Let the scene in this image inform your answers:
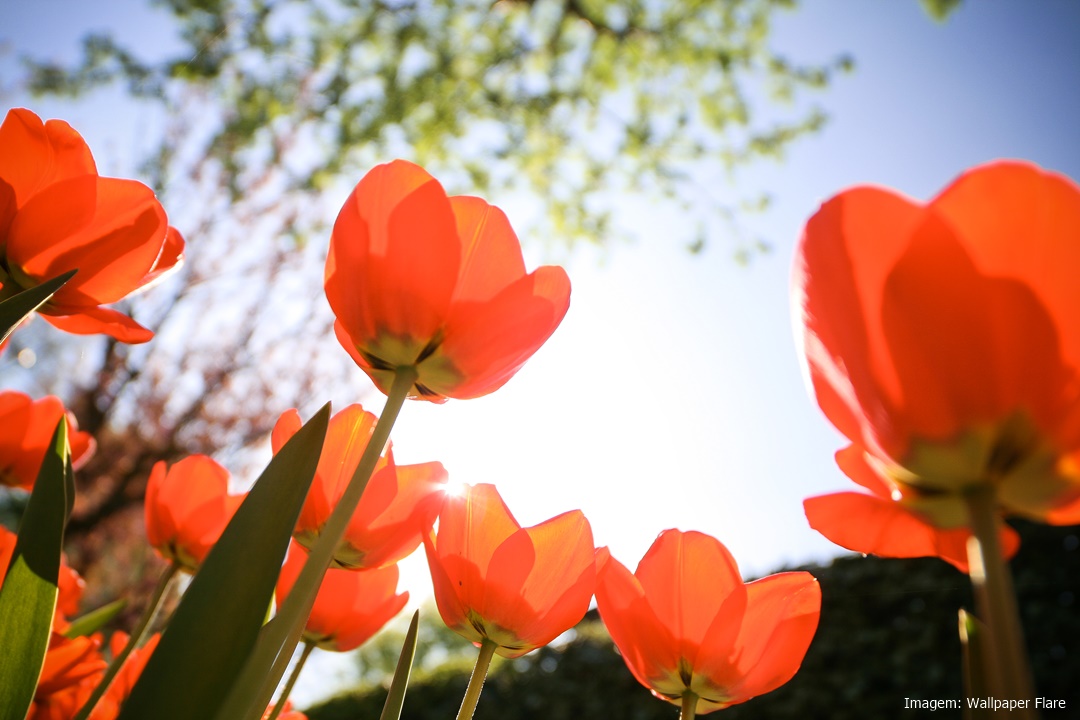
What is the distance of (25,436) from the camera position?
81cm

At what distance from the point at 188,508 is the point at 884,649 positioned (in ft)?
10.1

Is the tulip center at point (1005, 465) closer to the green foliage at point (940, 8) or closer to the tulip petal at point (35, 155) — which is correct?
the tulip petal at point (35, 155)

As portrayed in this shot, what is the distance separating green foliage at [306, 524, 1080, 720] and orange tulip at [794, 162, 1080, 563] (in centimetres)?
264

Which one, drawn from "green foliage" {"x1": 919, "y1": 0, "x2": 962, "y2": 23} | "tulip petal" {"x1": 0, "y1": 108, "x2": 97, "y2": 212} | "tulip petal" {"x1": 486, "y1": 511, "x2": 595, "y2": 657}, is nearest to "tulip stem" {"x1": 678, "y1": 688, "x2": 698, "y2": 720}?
"tulip petal" {"x1": 486, "y1": 511, "x2": 595, "y2": 657}

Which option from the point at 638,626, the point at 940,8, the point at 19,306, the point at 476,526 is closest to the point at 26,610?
the point at 19,306

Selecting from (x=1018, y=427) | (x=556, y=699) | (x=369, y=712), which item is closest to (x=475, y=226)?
(x=1018, y=427)

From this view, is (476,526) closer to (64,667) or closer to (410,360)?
(410,360)

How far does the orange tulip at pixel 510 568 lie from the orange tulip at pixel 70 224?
0.98 ft

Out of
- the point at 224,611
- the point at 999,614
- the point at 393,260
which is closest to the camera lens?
the point at 999,614

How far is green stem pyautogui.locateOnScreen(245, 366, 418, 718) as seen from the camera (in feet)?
1.18

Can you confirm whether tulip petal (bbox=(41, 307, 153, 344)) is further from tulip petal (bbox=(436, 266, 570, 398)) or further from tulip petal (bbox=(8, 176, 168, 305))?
tulip petal (bbox=(436, 266, 570, 398))

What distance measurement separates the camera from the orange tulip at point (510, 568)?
1.73 feet

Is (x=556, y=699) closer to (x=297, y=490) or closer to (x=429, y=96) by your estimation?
(x=297, y=490)

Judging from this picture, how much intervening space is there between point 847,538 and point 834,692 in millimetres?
3045
